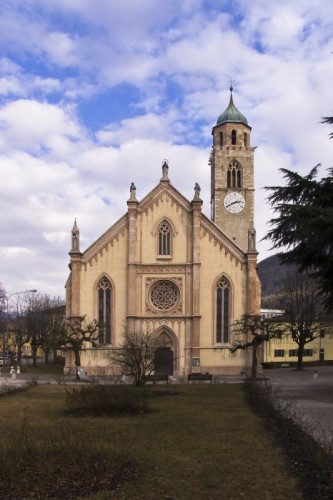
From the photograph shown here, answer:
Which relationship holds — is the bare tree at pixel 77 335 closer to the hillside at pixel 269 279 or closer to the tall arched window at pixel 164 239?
the tall arched window at pixel 164 239

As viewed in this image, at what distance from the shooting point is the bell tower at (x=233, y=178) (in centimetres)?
5991

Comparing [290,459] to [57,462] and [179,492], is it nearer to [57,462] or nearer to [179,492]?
[179,492]

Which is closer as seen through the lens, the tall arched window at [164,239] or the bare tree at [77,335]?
the bare tree at [77,335]

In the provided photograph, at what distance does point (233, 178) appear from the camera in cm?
6094

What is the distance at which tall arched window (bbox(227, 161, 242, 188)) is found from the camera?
6094cm

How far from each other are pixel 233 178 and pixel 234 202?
2555 mm

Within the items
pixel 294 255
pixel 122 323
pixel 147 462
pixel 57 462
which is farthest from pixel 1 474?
pixel 122 323

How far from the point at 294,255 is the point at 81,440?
10901mm

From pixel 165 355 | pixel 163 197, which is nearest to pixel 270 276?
pixel 165 355

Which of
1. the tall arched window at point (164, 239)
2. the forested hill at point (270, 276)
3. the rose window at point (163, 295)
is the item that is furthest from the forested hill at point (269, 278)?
the tall arched window at point (164, 239)

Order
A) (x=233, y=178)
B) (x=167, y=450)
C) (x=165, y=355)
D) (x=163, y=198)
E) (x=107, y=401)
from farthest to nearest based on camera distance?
(x=233, y=178) < (x=163, y=198) < (x=165, y=355) < (x=107, y=401) < (x=167, y=450)

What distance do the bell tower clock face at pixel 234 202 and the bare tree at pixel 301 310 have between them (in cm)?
911

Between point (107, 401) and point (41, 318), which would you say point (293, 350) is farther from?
point (107, 401)

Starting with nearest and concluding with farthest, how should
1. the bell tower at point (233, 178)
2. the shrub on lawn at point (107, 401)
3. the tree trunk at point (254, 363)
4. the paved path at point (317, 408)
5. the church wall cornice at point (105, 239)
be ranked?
1. the paved path at point (317, 408)
2. the shrub on lawn at point (107, 401)
3. the tree trunk at point (254, 363)
4. the church wall cornice at point (105, 239)
5. the bell tower at point (233, 178)
